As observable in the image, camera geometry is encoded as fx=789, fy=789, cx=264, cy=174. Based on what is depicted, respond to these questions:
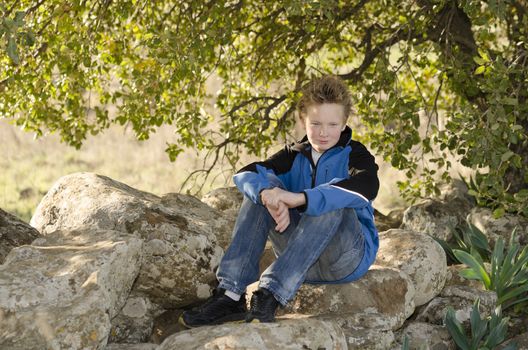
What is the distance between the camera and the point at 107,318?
423 cm

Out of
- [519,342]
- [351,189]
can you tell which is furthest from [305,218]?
[519,342]

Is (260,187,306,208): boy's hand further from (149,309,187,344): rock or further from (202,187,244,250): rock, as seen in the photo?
(202,187,244,250): rock

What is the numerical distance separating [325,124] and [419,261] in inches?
55.9

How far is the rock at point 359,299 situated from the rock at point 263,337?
30.1 inches

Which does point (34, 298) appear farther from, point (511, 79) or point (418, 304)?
point (511, 79)

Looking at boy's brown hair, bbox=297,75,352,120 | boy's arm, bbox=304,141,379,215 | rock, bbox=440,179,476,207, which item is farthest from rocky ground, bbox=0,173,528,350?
rock, bbox=440,179,476,207

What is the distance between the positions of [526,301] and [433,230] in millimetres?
2146

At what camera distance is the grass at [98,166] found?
1628cm

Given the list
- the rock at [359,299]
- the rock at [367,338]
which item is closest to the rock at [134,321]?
the rock at [359,299]

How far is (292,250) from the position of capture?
184 inches

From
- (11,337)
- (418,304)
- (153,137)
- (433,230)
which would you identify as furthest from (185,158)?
(11,337)

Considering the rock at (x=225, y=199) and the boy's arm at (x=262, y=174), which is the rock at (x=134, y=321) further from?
the rock at (x=225, y=199)

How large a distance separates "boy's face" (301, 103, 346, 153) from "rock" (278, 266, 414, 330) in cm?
95

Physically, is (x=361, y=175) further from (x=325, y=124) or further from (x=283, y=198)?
(x=283, y=198)
